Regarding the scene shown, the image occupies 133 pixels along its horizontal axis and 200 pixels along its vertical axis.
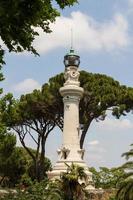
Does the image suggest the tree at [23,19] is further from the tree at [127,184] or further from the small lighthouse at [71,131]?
the small lighthouse at [71,131]

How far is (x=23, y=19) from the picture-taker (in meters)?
8.68

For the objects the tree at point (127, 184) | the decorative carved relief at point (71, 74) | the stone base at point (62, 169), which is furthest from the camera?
the decorative carved relief at point (71, 74)


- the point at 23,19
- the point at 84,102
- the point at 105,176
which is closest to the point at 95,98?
the point at 84,102

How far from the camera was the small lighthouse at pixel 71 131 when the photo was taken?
127ft

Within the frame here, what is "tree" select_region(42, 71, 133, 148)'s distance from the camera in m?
42.4

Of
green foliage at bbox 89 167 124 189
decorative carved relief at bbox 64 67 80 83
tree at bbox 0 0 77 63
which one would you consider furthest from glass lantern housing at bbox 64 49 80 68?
tree at bbox 0 0 77 63

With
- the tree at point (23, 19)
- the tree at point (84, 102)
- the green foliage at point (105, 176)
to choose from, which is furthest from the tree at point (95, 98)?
the tree at point (23, 19)

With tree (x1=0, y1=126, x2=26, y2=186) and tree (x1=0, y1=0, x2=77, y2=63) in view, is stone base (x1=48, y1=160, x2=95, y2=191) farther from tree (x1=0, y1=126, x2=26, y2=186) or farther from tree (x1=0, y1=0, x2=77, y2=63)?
tree (x1=0, y1=0, x2=77, y2=63)

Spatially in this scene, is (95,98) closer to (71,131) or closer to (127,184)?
(71,131)

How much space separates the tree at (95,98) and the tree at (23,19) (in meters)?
32.5

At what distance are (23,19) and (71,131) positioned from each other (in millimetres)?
30386

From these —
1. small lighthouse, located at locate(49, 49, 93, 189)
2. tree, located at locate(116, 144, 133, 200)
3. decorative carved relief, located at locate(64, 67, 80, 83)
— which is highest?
decorative carved relief, located at locate(64, 67, 80, 83)

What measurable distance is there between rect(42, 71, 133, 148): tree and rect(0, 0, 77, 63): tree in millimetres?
Answer: 32485

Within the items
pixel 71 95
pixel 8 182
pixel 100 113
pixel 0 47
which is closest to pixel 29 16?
pixel 0 47
